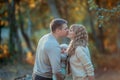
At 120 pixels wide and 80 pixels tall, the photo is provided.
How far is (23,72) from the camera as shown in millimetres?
13336

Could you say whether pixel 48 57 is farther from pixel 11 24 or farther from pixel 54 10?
pixel 54 10

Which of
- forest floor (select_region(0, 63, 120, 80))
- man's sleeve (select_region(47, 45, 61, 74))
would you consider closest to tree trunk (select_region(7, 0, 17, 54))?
forest floor (select_region(0, 63, 120, 80))

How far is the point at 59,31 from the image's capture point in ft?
21.5

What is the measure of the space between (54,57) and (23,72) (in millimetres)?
7111

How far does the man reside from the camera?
6.38 metres

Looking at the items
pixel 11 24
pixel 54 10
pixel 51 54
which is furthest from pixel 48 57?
pixel 54 10

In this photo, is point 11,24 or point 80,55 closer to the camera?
point 80,55

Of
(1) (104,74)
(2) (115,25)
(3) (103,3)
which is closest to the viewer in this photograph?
(1) (104,74)

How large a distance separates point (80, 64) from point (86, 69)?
13cm

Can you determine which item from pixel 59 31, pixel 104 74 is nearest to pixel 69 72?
pixel 59 31

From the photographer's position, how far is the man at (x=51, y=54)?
6382mm

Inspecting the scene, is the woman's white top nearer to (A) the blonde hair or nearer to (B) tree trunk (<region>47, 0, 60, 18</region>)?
(A) the blonde hair

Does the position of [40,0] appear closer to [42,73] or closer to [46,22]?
[46,22]

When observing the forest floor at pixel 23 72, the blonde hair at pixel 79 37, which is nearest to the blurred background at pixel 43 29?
the forest floor at pixel 23 72
